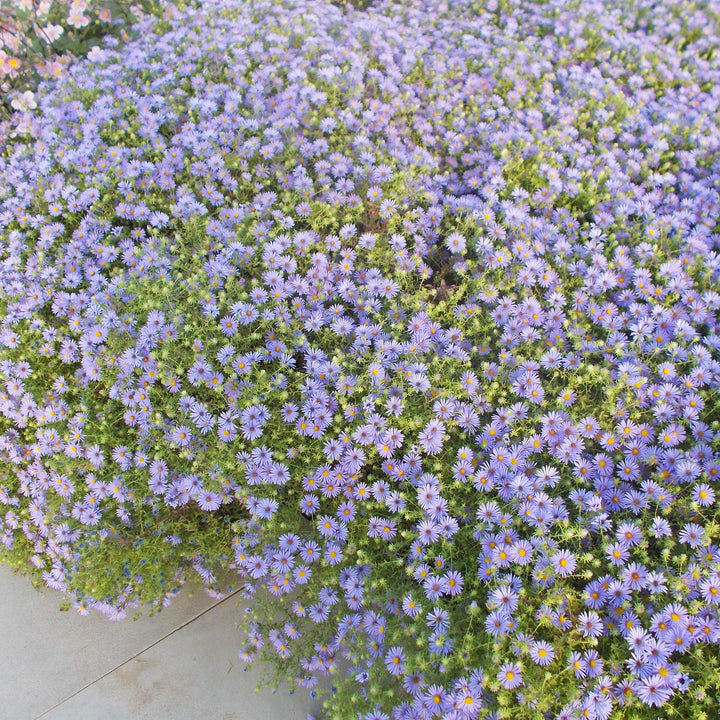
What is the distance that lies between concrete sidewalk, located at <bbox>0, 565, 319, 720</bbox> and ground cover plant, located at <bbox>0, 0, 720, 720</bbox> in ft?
0.54

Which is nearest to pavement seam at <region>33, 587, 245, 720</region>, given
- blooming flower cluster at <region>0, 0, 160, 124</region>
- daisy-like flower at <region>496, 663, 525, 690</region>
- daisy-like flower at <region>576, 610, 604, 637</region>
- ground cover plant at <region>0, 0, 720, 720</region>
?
ground cover plant at <region>0, 0, 720, 720</region>

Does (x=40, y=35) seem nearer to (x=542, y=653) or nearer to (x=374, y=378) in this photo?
(x=374, y=378)

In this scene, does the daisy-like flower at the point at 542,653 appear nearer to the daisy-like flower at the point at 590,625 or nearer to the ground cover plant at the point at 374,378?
the ground cover plant at the point at 374,378

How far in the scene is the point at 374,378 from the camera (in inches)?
95.4

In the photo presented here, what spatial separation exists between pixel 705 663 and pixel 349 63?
3578 millimetres

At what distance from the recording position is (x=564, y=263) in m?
2.88

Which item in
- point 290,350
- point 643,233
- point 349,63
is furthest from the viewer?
point 349,63

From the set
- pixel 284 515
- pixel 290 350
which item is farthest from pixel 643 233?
pixel 284 515

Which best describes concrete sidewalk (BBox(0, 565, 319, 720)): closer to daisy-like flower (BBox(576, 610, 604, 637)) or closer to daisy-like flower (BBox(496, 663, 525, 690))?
daisy-like flower (BBox(496, 663, 525, 690))

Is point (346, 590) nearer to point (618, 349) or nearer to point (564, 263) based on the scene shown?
point (618, 349)

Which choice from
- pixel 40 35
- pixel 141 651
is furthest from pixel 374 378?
pixel 40 35

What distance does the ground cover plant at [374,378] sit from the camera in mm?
2082

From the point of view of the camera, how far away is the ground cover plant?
2.08 meters

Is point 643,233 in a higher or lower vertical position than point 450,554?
higher
